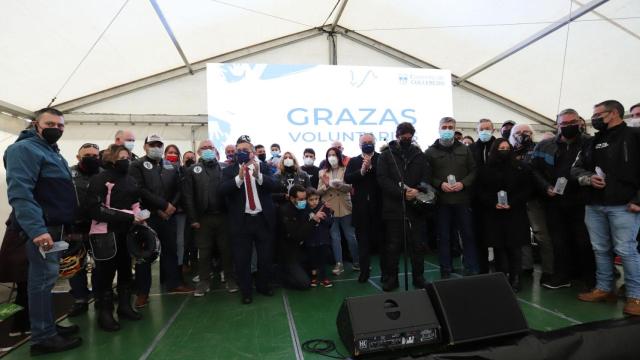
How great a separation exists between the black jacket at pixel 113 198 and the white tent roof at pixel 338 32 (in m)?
3.57

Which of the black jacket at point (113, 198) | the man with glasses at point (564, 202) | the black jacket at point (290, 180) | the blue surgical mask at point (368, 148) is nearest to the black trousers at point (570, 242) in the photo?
the man with glasses at point (564, 202)

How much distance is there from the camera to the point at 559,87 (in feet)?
26.0

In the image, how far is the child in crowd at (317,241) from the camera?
3685mm

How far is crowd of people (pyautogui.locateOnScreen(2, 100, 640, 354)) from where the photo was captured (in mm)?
2322

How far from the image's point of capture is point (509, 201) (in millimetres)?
3219

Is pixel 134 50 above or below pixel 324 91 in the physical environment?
above

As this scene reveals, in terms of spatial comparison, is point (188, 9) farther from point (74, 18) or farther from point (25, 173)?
point (25, 173)

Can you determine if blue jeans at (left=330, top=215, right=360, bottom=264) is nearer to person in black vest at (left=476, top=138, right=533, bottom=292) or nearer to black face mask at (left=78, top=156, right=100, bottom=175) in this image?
person in black vest at (left=476, top=138, right=533, bottom=292)

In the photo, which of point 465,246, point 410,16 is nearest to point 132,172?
point 465,246

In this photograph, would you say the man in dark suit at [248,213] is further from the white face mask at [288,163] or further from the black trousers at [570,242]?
the black trousers at [570,242]

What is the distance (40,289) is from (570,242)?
465 cm

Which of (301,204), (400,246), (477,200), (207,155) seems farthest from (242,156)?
(477,200)

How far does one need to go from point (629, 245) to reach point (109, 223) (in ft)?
13.8

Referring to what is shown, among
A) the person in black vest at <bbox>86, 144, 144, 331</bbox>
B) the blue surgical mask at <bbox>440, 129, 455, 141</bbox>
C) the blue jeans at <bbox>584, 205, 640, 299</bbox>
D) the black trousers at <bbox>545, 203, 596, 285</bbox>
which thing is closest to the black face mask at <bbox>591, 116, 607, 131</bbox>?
the blue jeans at <bbox>584, 205, 640, 299</bbox>
